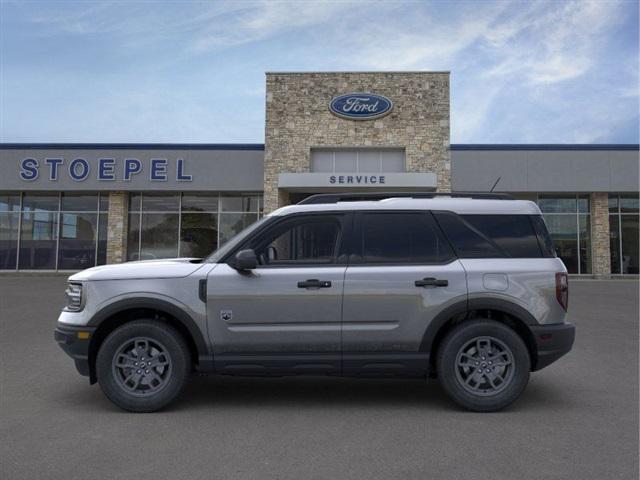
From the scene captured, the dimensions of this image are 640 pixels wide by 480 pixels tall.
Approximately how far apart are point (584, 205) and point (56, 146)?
77.3ft

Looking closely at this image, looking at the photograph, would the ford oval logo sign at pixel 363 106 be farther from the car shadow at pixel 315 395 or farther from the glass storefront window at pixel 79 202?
the car shadow at pixel 315 395

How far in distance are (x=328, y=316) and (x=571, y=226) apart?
22.7 m

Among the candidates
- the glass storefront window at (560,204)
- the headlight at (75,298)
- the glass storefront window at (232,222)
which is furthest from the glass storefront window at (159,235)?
the headlight at (75,298)

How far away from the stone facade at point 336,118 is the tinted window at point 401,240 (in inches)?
718

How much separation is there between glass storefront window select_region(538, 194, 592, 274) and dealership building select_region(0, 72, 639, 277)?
45 millimetres

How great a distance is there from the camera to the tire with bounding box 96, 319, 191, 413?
16.4 ft

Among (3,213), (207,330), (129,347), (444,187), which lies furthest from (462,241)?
(3,213)

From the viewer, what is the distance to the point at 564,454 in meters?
4.01

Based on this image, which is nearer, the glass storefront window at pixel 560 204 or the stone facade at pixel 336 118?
the stone facade at pixel 336 118

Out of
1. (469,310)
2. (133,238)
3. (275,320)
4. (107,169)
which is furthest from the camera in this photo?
(133,238)

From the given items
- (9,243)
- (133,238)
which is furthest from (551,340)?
(9,243)

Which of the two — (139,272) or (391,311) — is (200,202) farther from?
(391,311)

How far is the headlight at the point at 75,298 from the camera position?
511cm

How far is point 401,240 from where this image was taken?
5.22 metres
